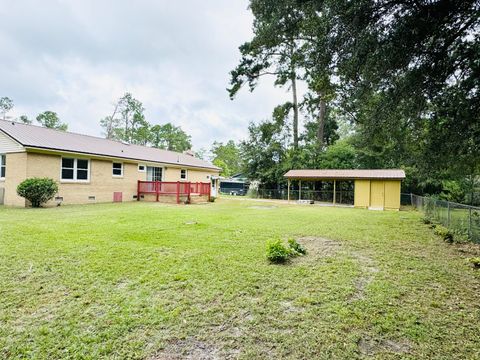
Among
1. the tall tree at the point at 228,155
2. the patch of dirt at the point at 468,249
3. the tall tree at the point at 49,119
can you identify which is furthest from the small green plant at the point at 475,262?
Answer: the tall tree at the point at 49,119

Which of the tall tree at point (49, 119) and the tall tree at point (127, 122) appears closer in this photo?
the tall tree at point (49, 119)

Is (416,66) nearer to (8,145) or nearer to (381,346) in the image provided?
(381,346)

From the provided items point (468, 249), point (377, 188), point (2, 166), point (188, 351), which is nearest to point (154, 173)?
point (2, 166)

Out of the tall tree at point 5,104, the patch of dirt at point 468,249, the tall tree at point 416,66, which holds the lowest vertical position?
the patch of dirt at point 468,249

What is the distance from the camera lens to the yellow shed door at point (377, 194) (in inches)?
A: 764

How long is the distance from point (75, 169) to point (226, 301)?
1447cm

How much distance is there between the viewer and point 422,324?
299 centimetres

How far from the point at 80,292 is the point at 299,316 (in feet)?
9.45

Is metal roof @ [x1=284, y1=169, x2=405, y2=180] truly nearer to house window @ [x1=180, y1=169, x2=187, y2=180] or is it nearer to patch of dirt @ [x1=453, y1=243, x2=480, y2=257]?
house window @ [x1=180, y1=169, x2=187, y2=180]

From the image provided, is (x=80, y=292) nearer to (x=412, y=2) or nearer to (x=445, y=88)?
(x=412, y=2)

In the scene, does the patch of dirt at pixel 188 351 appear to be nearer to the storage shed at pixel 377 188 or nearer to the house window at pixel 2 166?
the house window at pixel 2 166

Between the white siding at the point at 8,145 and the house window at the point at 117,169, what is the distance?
16.1 feet

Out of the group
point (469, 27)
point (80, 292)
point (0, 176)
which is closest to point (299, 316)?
point (80, 292)

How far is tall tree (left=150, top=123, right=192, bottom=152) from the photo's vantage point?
5006 cm
